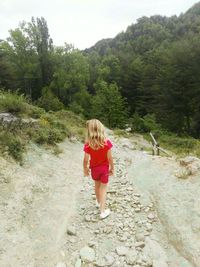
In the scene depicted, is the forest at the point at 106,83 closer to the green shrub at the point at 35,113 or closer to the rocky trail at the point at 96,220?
the green shrub at the point at 35,113

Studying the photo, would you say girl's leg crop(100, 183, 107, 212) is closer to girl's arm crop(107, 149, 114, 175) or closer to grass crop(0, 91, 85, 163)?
girl's arm crop(107, 149, 114, 175)

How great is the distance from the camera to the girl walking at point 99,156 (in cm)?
650

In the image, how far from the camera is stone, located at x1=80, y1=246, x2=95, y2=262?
5.65 meters

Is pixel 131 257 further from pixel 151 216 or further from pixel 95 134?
pixel 95 134

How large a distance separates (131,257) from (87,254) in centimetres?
79

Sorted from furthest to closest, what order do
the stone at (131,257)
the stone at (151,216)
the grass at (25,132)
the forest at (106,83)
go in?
the forest at (106,83) < the grass at (25,132) < the stone at (151,216) < the stone at (131,257)

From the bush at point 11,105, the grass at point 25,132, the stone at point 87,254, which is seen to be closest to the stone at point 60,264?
the stone at point 87,254

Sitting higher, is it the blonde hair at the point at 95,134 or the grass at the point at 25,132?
the blonde hair at the point at 95,134

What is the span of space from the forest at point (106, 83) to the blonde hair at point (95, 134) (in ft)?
94.2

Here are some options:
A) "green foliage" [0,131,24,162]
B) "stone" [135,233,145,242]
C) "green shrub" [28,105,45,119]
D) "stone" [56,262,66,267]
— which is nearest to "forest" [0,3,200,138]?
"green shrub" [28,105,45,119]

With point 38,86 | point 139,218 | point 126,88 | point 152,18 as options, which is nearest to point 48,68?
point 38,86

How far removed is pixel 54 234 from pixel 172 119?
3799 centimetres

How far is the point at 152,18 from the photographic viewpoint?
138 m

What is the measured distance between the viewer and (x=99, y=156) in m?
6.66
